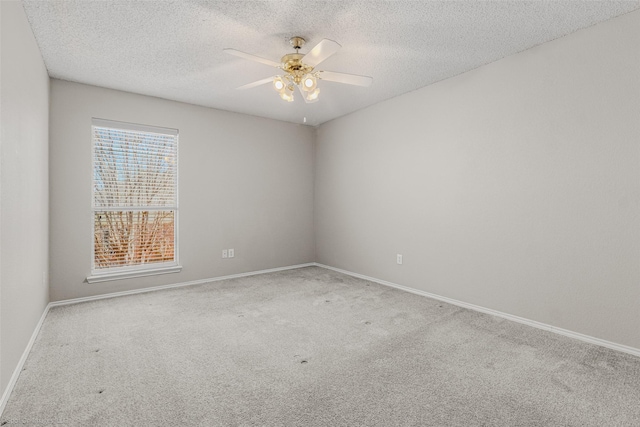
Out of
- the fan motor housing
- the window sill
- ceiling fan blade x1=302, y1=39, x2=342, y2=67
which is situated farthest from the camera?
the window sill

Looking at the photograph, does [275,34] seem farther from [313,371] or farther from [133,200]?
[133,200]

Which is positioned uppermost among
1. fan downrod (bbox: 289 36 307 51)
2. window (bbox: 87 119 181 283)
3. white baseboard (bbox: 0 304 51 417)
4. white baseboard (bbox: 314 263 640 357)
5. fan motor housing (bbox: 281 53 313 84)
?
fan downrod (bbox: 289 36 307 51)

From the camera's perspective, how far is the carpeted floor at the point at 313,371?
5.56 feet

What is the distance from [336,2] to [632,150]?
245cm

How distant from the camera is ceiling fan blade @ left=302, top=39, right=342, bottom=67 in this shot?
2.21 metres

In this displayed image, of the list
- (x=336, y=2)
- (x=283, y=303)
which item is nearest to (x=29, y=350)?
(x=283, y=303)

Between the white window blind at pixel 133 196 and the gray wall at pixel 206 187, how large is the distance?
11 centimetres

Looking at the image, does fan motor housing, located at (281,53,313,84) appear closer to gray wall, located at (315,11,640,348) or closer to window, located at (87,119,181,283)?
gray wall, located at (315,11,640,348)

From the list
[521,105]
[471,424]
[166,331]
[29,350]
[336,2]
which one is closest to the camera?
[471,424]

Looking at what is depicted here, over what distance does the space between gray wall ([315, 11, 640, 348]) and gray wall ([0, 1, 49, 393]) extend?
369 cm

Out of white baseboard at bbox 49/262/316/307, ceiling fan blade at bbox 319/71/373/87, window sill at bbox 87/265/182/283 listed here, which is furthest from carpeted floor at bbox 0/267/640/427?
ceiling fan blade at bbox 319/71/373/87

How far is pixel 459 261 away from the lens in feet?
11.6

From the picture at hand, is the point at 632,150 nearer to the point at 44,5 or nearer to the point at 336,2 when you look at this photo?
the point at 336,2

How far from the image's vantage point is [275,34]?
8.64ft
